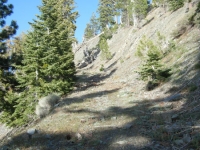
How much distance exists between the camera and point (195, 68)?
507 inches

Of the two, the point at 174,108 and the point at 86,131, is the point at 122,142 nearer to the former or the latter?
the point at 86,131

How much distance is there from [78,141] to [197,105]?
4767 mm

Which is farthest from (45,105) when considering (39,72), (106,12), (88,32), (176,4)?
(88,32)

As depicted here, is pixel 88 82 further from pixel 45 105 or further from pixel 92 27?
pixel 92 27

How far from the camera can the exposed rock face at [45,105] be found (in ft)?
44.2

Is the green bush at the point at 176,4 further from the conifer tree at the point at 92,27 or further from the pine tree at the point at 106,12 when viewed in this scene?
the conifer tree at the point at 92,27

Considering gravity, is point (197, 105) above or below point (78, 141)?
above

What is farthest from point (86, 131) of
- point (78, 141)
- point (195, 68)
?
point (195, 68)

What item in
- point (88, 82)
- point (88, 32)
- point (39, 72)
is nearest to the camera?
point (39, 72)

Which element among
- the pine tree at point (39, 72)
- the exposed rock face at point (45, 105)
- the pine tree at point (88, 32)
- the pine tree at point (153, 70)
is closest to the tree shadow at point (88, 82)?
the pine tree at point (39, 72)

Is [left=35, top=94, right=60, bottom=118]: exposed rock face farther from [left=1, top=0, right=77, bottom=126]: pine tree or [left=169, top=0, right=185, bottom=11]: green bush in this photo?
[left=169, top=0, right=185, bottom=11]: green bush

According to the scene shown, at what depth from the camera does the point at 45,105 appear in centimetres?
1413

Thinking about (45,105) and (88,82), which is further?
(88,82)

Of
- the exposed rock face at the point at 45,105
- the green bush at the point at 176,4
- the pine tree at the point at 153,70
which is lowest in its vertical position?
the exposed rock face at the point at 45,105
